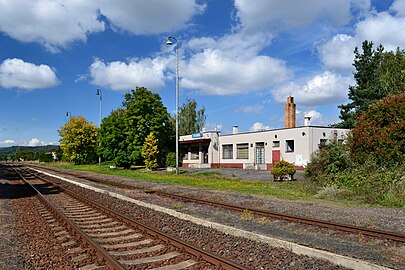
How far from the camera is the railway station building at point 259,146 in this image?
34.8m

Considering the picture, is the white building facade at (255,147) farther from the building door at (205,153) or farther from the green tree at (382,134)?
the green tree at (382,134)

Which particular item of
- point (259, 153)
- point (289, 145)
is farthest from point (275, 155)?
point (259, 153)

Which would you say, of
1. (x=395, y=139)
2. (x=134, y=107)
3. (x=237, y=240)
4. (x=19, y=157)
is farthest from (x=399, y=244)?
(x=19, y=157)

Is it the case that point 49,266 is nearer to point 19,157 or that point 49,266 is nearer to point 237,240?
point 237,240

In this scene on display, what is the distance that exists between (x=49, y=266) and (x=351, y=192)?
13812 millimetres

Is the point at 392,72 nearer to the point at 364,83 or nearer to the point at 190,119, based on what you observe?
the point at 364,83

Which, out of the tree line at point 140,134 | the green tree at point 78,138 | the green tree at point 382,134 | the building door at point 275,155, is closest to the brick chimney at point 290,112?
the building door at point 275,155

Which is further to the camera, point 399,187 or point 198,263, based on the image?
point 399,187

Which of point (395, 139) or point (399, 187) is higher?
point (395, 139)

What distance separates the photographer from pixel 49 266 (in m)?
6.41

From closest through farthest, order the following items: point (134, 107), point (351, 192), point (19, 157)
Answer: point (351, 192)
point (134, 107)
point (19, 157)

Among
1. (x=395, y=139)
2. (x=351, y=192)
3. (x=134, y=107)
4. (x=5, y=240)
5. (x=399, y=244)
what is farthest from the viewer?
(x=134, y=107)

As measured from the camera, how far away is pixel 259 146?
1576 inches

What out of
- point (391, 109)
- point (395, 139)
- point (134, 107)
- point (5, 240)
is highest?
point (134, 107)
